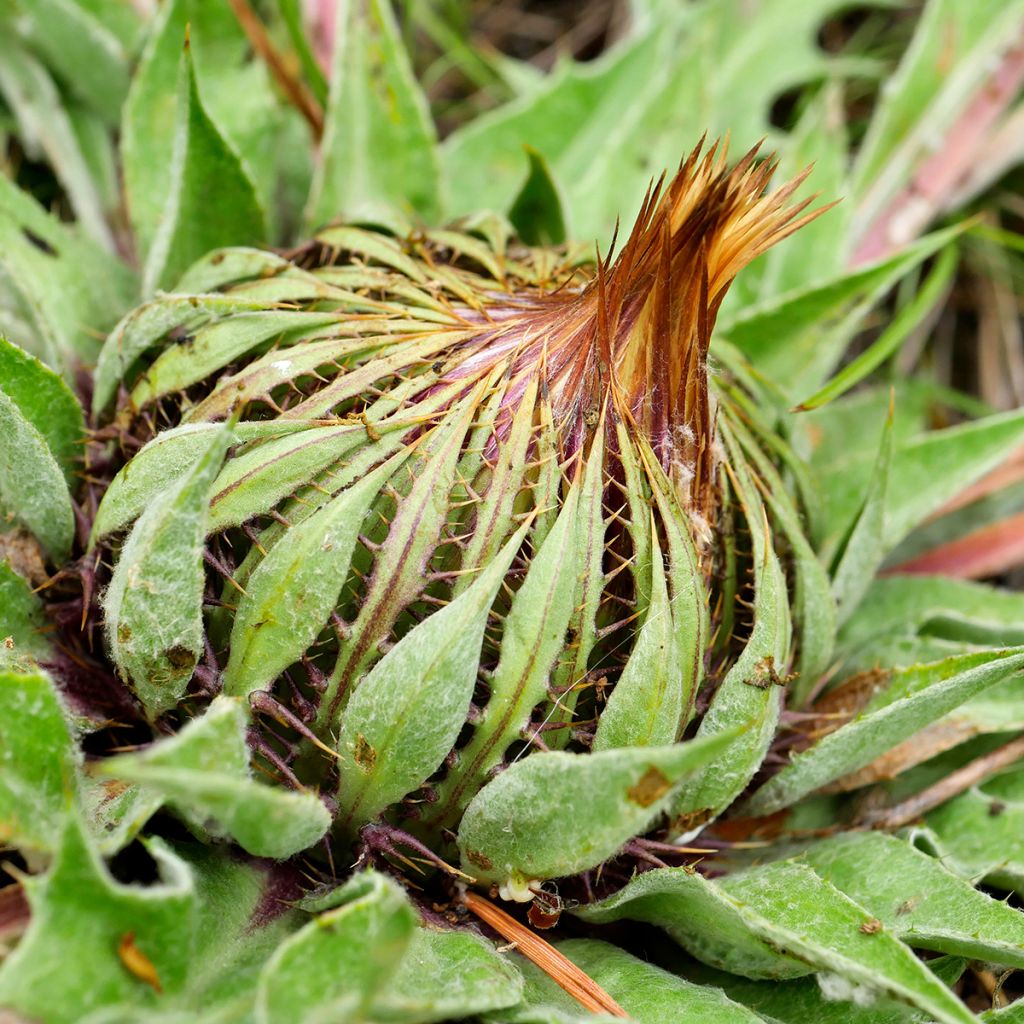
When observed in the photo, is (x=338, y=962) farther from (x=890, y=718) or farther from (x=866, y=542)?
(x=866, y=542)

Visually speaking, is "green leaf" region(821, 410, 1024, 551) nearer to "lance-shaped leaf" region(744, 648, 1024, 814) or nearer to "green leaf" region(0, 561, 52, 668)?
"lance-shaped leaf" region(744, 648, 1024, 814)

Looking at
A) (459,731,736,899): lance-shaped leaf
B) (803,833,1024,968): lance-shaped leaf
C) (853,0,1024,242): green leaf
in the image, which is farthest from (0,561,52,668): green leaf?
(853,0,1024,242): green leaf

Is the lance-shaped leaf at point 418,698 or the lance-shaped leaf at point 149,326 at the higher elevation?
the lance-shaped leaf at point 149,326

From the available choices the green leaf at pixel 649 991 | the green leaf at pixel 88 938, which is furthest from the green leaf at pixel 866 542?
the green leaf at pixel 88 938

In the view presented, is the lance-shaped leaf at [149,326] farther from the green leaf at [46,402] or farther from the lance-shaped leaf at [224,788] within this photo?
the lance-shaped leaf at [224,788]

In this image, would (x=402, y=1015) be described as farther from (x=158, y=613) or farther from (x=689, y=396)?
(x=689, y=396)

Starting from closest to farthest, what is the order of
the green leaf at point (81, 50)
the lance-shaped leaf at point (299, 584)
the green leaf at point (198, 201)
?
the lance-shaped leaf at point (299, 584) → the green leaf at point (198, 201) → the green leaf at point (81, 50)

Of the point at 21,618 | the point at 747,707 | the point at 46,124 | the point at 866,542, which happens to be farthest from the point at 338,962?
the point at 46,124
